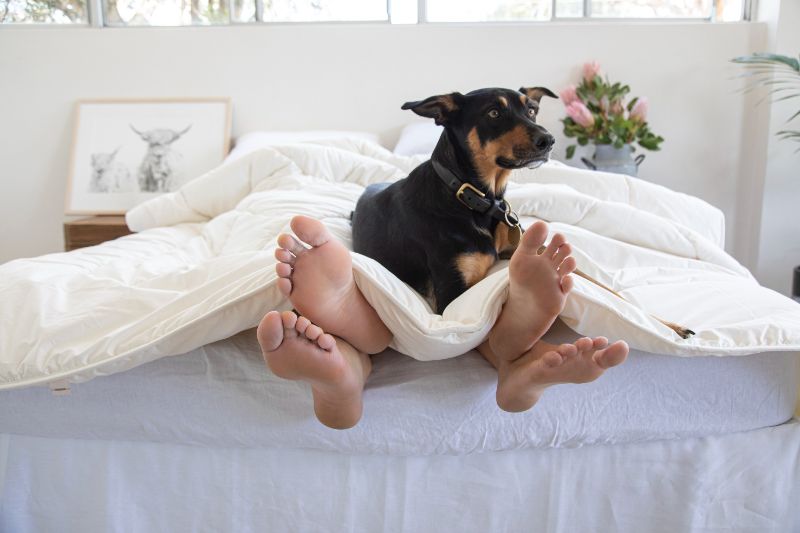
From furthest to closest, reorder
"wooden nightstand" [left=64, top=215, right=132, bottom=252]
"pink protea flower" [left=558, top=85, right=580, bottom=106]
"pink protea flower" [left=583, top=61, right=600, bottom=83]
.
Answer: "pink protea flower" [left=583, top=61, right=600, bottom=83] → "pink protea flower" [left=558, top=85, right=580, bottom=106] → "wooden nightstand" [left=64, top=215, right=132, bottom=252]

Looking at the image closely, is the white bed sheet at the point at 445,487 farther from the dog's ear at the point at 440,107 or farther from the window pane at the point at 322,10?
the window pane at the point at 322,10

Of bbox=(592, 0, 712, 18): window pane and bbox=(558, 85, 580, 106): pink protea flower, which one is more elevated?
bbox=(592, 0, 712, 18): window pane

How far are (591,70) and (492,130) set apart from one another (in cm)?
229

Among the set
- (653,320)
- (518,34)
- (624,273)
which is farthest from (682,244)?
(518,34)

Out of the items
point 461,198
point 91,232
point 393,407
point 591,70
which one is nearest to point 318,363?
point 393,407

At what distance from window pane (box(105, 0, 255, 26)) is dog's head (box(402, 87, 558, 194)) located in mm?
2575

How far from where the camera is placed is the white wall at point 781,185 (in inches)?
133

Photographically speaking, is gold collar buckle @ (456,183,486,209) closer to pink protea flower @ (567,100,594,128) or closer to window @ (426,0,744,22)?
pink protea flower @ (567,100,594,128)

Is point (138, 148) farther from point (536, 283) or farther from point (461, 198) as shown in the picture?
point (536, 283)

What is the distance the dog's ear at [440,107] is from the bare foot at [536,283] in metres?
0.47

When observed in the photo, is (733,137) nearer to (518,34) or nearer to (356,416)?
(518,34)

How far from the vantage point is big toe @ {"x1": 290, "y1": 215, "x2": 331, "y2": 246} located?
0.99 m

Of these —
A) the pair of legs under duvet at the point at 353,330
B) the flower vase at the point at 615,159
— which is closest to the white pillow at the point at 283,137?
the flower vase at the point at 615,159

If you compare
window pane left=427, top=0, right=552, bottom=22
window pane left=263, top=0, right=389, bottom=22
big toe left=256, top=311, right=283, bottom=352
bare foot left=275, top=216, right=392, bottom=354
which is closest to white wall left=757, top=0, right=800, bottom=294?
window pane left=427, top=0, right=552, bottom=22
